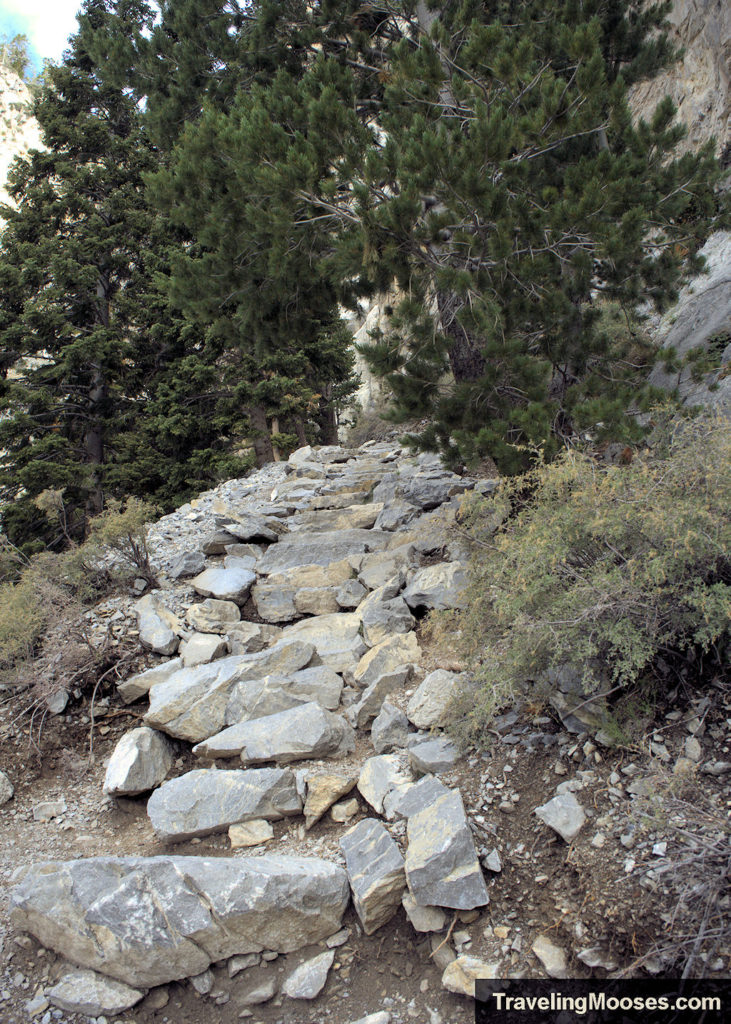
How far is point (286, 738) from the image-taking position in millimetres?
4031

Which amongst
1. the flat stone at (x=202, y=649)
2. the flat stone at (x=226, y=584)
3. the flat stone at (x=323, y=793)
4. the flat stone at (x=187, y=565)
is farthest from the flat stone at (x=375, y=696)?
the flat stone at (x=187, y=565)

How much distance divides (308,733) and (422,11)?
7.46 meters

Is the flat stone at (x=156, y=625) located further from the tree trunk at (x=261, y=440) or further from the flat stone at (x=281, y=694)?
the tree trunk at (x=261, y=440)

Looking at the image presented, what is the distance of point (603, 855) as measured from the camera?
267cm

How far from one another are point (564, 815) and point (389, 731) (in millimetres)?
1339

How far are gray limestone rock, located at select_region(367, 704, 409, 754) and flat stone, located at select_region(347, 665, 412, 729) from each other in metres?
0.24

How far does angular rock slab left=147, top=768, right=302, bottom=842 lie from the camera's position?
362cm

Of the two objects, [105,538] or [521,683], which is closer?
[521,683]

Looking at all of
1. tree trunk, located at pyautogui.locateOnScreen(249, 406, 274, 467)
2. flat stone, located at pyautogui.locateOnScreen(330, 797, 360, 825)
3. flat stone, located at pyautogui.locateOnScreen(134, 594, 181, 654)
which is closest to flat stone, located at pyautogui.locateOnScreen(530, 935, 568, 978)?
flat stone, located at pyautogui.locateOnScreen(330, 797, 360, 825)

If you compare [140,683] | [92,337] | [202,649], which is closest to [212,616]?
[202,649]

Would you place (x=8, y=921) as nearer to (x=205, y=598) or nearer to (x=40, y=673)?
(x=40, y=673)

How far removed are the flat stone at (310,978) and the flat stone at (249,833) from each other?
0.80 m

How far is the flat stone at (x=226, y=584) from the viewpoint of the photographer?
662 centimetres

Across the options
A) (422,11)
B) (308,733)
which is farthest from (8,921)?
(422,11)
